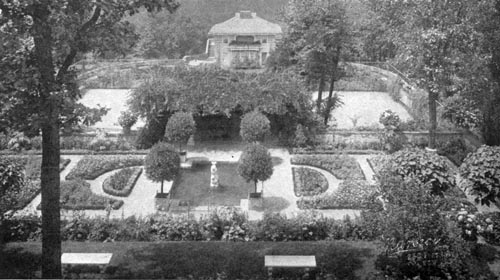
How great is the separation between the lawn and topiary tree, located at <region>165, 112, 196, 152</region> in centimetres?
133

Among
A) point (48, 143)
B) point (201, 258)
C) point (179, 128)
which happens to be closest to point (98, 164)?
point (179, 128)

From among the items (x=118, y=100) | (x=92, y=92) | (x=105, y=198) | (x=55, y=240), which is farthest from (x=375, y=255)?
(x=92, y=92)

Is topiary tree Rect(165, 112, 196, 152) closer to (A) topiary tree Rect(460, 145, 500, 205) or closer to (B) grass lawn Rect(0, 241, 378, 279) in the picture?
(B) grass lawn Rect(0, 241, 378, 279)

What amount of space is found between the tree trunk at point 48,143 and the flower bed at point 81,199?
7.14m

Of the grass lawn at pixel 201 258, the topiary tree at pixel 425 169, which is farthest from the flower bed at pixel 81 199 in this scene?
the topiary tree at pixel 425 169

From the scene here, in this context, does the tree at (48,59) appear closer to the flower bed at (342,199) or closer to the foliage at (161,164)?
the foliage at (161,164)

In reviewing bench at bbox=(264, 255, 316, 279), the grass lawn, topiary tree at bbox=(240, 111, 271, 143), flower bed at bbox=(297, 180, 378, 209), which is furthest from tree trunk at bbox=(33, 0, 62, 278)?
topiary tree at bbox=(240, 111, 271, 143)

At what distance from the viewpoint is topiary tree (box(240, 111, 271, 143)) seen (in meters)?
25.1

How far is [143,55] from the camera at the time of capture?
54656 millimetres

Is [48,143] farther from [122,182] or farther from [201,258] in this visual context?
[122,182]

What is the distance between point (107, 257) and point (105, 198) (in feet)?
21.4

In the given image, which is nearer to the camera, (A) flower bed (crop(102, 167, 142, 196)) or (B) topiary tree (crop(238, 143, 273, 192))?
(B) topiary tree (crop(238, 143, 273, 192))

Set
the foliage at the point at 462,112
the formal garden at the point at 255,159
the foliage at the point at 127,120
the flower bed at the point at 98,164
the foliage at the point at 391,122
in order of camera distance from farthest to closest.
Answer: the foliage at the point at 127,120, the foliage at the point at 391,122, the foliage at the point at 462,112, the flower bed at the point at 98,164, the formal garden at the point at 255,159

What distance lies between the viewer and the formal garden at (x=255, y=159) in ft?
40.3
